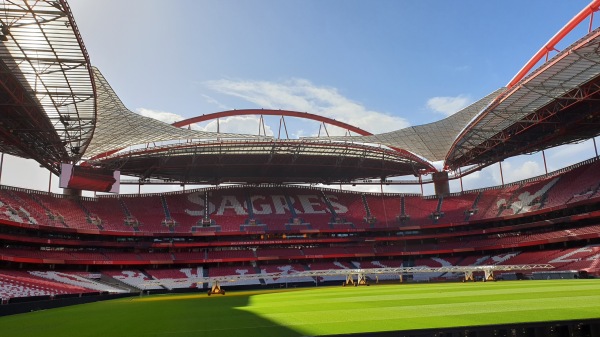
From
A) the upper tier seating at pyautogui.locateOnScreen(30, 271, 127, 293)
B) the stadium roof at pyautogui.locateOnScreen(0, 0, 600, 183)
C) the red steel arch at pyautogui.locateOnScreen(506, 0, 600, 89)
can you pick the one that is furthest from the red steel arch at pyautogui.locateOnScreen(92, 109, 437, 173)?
the red steel arch at pyautogui.locateOnScreen(506, 0, 600, 89)

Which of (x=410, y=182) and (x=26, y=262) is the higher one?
(x=410, y=182)

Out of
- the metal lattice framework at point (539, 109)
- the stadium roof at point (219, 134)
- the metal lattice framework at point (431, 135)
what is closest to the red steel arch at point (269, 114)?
the stadium roof at point (219, 134)

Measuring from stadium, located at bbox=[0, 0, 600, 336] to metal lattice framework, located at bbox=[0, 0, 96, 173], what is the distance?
18 cm

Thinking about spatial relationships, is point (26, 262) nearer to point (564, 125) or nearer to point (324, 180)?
point (324, 180)

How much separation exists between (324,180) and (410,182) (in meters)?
15.6

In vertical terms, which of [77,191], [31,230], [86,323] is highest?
[77,191]

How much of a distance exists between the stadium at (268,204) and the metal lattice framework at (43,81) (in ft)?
0.60

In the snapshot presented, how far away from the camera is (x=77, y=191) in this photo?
62.1 m

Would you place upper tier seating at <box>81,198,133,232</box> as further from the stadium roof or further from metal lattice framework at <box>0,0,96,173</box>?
metal lattice framework at <box>0,0,96,173</box>

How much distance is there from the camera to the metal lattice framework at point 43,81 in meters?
26.2

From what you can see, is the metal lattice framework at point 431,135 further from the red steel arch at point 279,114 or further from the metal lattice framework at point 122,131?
the metal lattice framework at point 122,131

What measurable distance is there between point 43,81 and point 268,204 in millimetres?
42702

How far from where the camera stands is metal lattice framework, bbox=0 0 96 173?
86.0 feet

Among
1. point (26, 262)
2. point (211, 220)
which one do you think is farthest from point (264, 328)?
point (211, 220)
